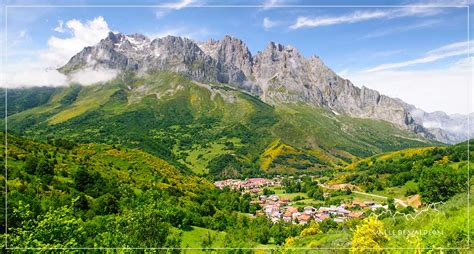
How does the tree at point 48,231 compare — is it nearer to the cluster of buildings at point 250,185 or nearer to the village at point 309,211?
the village at point 309,211

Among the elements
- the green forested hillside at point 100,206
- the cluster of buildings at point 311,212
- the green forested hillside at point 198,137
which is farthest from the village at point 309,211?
the green forested hillside at point 198,137

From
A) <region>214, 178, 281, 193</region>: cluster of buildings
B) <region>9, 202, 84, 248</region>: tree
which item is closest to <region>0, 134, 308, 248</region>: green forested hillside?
<region>9, 202, 84, 248</region>: tree

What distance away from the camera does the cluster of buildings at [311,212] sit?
56.1 metres

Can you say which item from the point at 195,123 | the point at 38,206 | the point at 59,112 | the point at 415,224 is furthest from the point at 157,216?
the point at 59,112

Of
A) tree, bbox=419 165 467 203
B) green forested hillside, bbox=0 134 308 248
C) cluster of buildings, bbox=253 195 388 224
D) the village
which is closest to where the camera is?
green forested hillside, bbox=0 134 308 248

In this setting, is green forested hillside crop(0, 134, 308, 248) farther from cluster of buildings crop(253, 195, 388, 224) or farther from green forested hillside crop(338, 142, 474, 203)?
green forested hillside crop(338, 142, 474, 203)

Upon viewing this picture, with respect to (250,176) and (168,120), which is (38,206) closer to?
(250,176)

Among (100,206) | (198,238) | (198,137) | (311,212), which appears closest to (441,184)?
(198,238)

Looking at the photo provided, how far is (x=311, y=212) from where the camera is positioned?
207ft

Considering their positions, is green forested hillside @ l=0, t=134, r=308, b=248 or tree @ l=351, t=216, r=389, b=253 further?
tree @ l=351, t=216, r=389, b=253

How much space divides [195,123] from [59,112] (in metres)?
75.2

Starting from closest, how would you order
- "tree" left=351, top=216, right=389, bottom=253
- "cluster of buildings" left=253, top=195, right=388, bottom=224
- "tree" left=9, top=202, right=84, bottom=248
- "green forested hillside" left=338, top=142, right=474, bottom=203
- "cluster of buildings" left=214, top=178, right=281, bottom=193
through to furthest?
"tree" left=9, top=202, right=84, bottom=248 < "tree" left=351, top=216, right=389, bottom=253 < "green forested hillside" left=338, top=142, right=474, bottom=203 < "cluster of buildings" left=253, top=195, right=388, bottom=224 < "cluster of buildings" left=214, top=178, right=281, bottom=193

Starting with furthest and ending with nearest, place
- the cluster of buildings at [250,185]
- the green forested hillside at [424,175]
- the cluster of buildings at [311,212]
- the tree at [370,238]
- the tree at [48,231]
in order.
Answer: the cluster of buildings at [250,185]
the cluster of buildings at [311,212]
the green forested hillside at [424,175]
the tree at [370,238]
the tree at [48,231]

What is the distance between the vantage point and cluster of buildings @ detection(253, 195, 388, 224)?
184 ft
